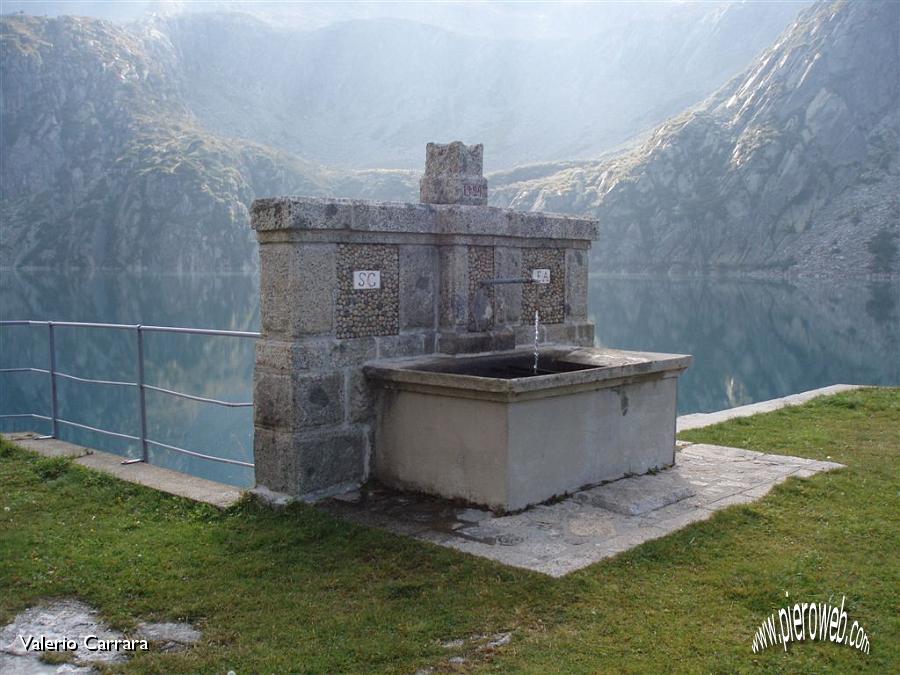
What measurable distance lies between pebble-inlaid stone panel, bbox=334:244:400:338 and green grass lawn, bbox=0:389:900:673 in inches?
63.4

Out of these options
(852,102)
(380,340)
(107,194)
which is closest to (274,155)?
(107,194)

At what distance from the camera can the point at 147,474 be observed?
25.0ft

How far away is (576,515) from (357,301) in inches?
96.4

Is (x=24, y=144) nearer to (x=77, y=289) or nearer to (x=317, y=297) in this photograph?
(x=77, y=289)

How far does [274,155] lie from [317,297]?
429ft

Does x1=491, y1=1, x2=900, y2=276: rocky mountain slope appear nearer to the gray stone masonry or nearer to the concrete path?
the concrete path

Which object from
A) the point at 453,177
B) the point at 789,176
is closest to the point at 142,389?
the point at 453,177

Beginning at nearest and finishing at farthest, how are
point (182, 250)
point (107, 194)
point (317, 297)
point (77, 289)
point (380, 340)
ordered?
point (317, 297) → point (380, 340) → point (77, 289) → point (182, 250) → point (107, 194)

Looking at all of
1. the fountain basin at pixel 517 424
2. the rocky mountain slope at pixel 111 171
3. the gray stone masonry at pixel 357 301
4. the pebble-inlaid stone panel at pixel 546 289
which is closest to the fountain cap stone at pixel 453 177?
the gray stone masonry at pixel 357 301

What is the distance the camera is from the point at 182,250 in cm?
9925

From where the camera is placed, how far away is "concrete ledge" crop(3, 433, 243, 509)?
22.7 ft

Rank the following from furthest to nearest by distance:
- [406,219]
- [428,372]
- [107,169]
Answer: [107,169]
[406,219]
[428,372]

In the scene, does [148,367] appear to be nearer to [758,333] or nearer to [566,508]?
[566,508]

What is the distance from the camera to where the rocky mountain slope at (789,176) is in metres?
81.1
